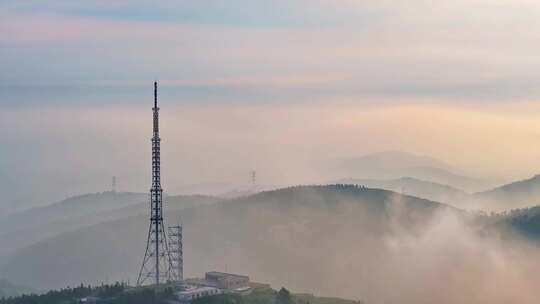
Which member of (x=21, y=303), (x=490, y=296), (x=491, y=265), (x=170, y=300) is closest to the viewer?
(x=170, y=300)

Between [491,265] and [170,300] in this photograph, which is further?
[491,265]

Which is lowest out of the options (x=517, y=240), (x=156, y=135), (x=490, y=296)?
(x=490, y=296)

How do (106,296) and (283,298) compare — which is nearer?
(283,298)

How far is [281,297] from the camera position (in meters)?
110

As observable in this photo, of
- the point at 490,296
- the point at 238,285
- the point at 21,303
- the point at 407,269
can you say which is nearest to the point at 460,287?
the point at 490,296

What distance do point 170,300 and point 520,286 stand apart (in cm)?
9771

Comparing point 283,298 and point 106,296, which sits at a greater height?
point 106,296

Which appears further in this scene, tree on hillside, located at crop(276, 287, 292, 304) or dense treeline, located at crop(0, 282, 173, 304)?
tree on hillside, located at crop(276, 287, 292, 304)

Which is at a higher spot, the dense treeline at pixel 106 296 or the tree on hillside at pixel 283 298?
the dense treeline at pixel 106 296

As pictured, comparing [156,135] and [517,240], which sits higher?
[156,135]

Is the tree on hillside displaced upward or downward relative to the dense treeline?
downward

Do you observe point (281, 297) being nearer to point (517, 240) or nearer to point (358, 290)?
point (358, 290)

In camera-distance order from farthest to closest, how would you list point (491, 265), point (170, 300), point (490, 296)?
point (491, 265) < point (490, 296) < point (170, 300)

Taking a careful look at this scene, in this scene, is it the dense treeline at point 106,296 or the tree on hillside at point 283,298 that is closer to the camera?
the dense treeline at point 106,296
